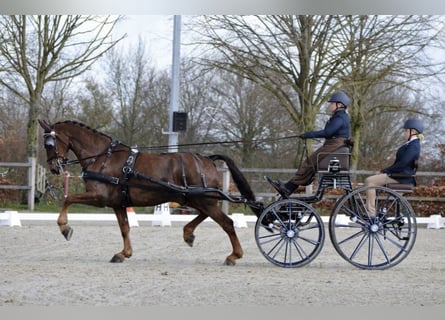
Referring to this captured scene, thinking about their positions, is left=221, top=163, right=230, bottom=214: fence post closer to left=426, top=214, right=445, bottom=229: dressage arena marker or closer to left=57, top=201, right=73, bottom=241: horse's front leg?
left=426, top=214, right=445, bottom=229: dressage arena marker

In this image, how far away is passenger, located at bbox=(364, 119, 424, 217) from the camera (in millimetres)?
8977

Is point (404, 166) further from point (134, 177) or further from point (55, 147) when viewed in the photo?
point (55, 147)

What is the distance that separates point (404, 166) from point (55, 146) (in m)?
3.91

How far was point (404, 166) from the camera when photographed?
9.01 meters

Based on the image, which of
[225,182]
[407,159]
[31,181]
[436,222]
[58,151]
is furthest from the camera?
[31,181]

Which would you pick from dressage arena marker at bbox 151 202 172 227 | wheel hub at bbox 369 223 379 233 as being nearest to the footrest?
wheel hub at bbox 369 223 379 233

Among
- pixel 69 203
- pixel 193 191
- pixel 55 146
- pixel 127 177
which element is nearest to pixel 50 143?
pixel 55 146

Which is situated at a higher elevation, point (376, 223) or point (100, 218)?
point (376, 223)

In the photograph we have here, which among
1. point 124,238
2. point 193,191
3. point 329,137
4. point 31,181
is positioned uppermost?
point 329,137

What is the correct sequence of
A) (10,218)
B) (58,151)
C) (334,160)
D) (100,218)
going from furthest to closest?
(100,218)
(10,218)
(58,151)
(334,160)

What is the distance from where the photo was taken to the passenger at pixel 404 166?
29.5ft

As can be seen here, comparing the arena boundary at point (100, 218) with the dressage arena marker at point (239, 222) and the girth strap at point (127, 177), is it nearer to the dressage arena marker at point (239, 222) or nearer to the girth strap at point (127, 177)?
the dressage arena marker at point (239, 222)

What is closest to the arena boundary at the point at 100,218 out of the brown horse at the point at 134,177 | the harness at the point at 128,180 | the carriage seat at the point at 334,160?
the brown horse at the point at 134,177

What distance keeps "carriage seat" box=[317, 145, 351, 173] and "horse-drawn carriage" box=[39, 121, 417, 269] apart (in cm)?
1
